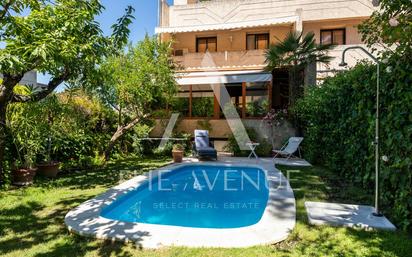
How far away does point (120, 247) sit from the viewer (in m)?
5.35

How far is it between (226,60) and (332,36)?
404 inches

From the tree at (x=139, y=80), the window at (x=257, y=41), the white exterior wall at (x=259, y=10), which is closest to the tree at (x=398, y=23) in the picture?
the tree at (x=139, y=80)

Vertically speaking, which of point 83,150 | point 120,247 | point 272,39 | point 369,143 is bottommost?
point 120,247

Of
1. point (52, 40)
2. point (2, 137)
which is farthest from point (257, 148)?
point (52, 40)

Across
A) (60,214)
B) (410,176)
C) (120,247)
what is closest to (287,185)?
(410,176)

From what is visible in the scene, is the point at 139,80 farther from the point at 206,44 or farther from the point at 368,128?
the point at 206,44

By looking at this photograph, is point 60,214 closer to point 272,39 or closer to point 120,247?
point 120,247

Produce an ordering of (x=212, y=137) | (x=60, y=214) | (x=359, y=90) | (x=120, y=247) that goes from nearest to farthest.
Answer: (x=120, y=247) < (x=60, y=214) < (x=359, y=90) < (x=212, y=137)

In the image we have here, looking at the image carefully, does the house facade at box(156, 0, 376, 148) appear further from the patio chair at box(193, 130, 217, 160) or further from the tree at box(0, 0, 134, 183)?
the tree at box(0, 0, 134, 183)

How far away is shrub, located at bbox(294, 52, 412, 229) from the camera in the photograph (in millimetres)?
6074

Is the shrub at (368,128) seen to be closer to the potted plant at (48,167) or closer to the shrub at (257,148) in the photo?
the shrub at (257,148)

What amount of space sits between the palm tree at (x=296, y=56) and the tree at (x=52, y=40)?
1192 cm

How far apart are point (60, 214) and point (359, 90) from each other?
10.3m

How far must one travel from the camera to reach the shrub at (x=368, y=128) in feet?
19.9
